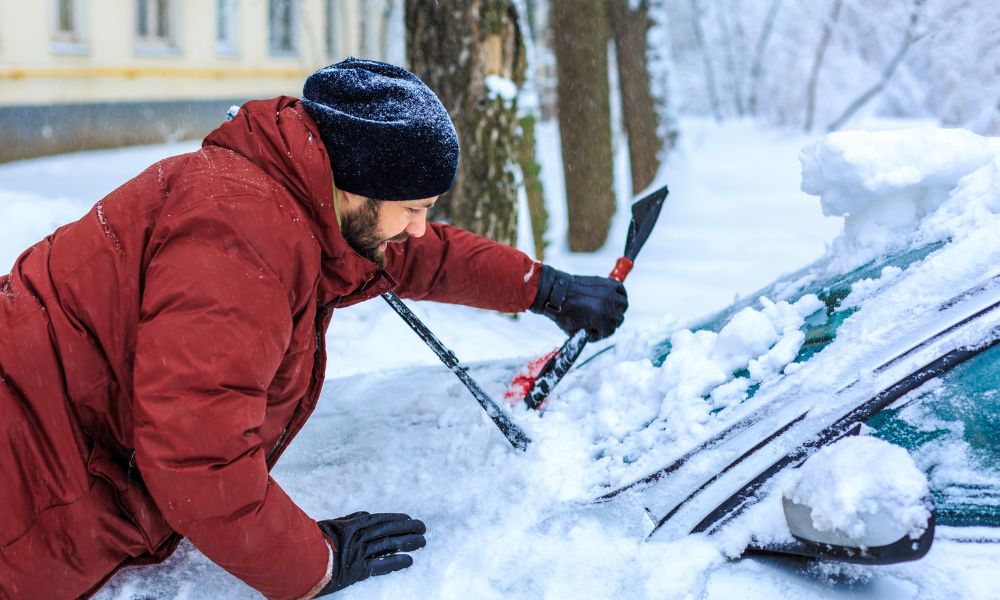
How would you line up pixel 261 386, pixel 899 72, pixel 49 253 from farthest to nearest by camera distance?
pixel 899 72 → pixel 49 253 → pixel 261 386

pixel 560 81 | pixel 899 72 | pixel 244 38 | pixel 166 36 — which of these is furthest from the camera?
pixel 899 72

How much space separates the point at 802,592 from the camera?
1400 millimetres

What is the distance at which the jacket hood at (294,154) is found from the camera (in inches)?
66.7

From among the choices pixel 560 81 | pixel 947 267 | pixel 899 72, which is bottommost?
pixel 899 72

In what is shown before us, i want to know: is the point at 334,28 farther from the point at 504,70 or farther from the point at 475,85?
the point at 475,85

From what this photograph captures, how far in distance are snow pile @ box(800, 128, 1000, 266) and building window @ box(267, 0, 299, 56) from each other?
16.1 meters

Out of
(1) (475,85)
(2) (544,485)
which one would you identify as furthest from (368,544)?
(1) (475,85)

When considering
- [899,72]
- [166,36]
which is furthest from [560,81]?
[899,72]

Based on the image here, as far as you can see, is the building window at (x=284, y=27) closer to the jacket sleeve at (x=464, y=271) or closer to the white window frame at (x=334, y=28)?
the white window frame at (x=334, y=28)

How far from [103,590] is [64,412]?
37 cm

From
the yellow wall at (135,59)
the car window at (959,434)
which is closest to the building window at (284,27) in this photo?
the yellow wall at (135,59)

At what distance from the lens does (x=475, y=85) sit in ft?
15.7

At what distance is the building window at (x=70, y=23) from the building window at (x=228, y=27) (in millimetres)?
3353

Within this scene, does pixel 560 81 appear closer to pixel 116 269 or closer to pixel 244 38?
pixel 116 269
